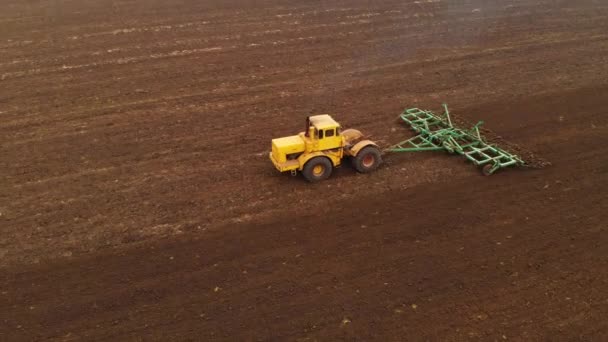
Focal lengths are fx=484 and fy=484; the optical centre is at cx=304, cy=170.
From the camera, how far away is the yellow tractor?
11.5 meters

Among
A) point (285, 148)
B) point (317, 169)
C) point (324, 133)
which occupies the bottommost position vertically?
point (317, 169)

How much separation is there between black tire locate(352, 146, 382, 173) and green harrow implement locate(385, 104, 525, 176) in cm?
73

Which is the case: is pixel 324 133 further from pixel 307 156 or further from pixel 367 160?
pixel 367 160

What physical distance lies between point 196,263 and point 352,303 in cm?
311

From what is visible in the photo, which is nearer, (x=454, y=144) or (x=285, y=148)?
(x=285, y=148)

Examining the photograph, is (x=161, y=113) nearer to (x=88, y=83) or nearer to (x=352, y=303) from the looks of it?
(x=88, y=83)

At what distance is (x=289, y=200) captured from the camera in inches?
440

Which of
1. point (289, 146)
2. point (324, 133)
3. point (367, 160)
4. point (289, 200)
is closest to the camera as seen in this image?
point (289, 200)

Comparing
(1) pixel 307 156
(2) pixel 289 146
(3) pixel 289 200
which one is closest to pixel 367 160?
(1) pixel 307 156

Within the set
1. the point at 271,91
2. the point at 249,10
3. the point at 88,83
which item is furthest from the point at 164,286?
the point at 249,10

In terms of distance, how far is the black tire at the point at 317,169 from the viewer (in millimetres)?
11523

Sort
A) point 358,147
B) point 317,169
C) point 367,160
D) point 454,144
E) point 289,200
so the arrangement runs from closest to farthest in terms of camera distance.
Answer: point 289,200, point 317,169, point 358,147, point 367,160, point 454,144

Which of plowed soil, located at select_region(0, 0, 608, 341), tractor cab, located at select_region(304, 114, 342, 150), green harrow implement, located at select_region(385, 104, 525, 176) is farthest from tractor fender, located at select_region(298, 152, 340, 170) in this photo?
green harrow implement, located at select_region(385, 104, 525, 176)

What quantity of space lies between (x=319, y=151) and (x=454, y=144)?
3.89m
